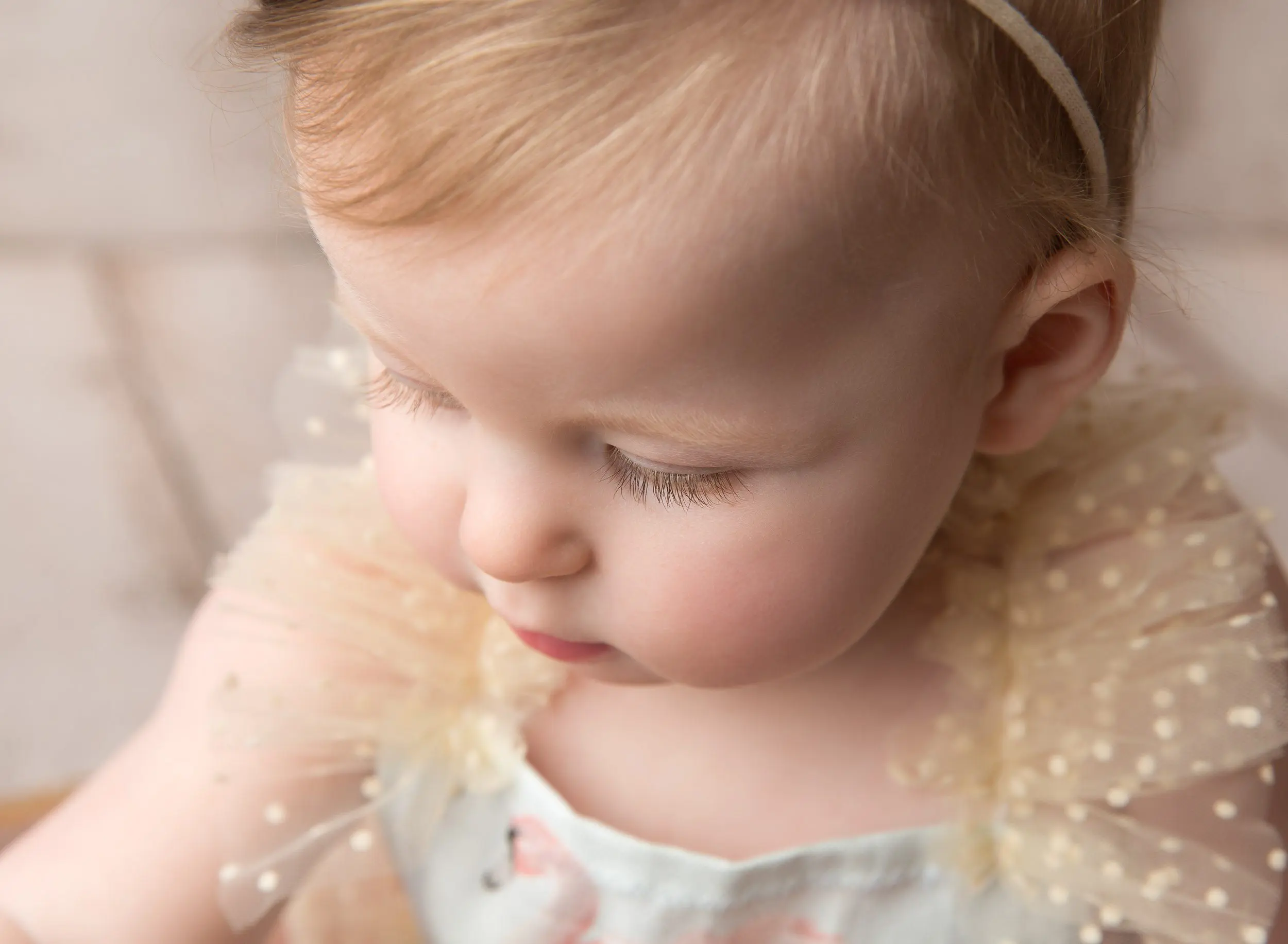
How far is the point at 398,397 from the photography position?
25.0 inches

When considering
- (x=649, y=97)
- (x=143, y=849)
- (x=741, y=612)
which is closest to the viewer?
(x=649, y=97)

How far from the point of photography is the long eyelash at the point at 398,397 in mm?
605

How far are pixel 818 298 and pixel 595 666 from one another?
0.23 m

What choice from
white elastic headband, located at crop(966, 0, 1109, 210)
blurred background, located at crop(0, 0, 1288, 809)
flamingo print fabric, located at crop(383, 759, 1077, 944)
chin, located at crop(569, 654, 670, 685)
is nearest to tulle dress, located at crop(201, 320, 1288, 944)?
flamingo print fabric, located at crop(383, 759, 1077, 944)

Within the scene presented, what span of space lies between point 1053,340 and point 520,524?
0.25 m

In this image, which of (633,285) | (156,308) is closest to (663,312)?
(633,285)

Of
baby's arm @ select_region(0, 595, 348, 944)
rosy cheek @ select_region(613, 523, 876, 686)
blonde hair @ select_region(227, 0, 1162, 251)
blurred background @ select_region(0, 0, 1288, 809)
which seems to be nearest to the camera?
blonde hair @ select_region(227, 0, 1162, 251)

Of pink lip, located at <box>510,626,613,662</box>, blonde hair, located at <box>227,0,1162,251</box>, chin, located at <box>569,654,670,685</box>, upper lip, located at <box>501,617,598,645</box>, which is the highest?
blonde hair, located at <box>227,0,1162,251</box>

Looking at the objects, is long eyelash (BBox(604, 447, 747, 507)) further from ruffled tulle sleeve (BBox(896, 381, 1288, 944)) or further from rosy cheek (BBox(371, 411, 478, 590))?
ruffled tulle sleeve (BBox(896, 381, 1288, 944))

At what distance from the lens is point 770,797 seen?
0.77m

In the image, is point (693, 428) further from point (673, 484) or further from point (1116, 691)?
point (1116, 691)

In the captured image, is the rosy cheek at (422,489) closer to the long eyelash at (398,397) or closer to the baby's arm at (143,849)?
the long eyelash at (398,397)

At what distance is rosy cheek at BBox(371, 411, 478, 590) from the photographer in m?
0.62

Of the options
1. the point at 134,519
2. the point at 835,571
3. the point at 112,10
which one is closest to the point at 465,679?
the point at 835,571
